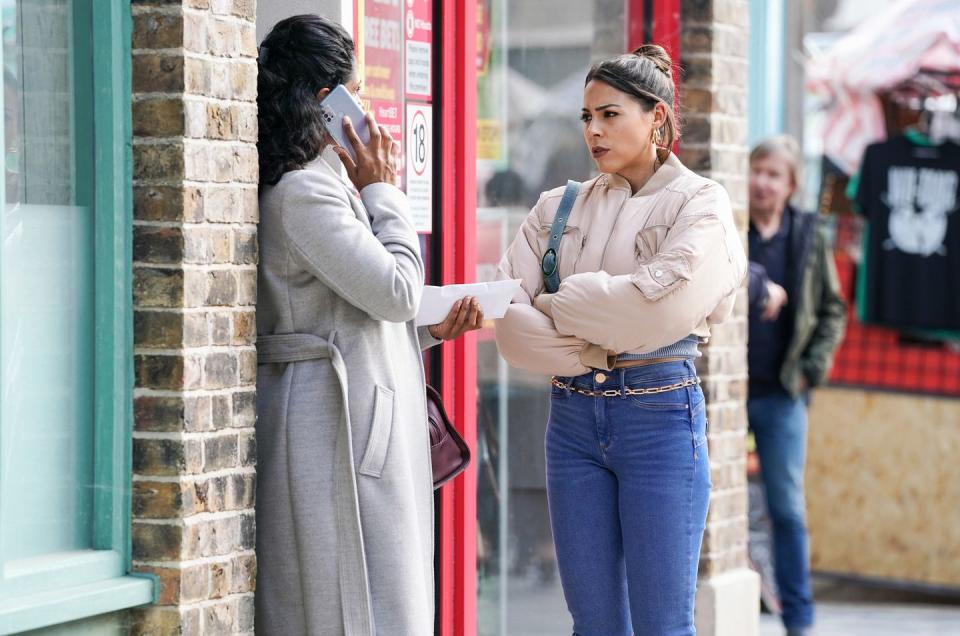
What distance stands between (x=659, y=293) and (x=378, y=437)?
79 cm

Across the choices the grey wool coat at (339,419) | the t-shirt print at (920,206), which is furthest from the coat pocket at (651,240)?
the t-shirt print at (920,206)

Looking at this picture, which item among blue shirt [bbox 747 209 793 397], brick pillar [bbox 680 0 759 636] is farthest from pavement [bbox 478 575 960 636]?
blue shirt [bbox 747 209 793 397]

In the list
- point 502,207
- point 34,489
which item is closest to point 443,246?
point 502,207

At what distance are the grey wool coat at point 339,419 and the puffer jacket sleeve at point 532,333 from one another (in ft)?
1.28

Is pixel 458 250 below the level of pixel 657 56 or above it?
below

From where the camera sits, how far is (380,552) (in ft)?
12.0

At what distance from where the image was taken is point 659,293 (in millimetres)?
3865

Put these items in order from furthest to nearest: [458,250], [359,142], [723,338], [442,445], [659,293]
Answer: [723,338] → [458,250] → [442,445] → [659,293] → [359,142]

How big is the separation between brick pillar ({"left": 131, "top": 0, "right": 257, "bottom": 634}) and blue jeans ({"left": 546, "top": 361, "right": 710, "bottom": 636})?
0.86 meters

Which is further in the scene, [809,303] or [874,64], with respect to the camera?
[874,64]

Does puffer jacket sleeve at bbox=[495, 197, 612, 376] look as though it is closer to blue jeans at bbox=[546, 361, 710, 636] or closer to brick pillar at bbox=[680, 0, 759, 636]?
blue jeans at bbox=[546, 361, 710, 636]

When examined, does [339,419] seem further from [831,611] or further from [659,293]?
[831,611]

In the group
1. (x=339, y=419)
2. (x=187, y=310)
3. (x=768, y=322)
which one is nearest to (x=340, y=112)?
(x=187, y=310)

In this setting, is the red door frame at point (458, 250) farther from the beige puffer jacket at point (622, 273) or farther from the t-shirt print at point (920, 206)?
the t-shirt print at point (920, 206)
